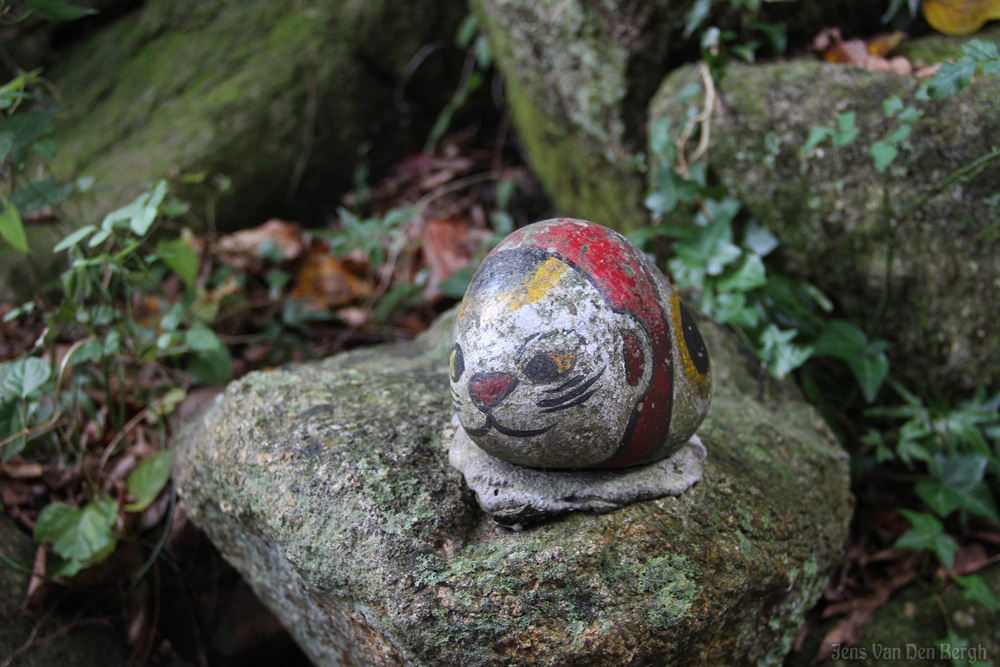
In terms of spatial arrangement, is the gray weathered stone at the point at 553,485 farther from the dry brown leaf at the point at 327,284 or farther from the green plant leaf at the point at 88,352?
the dry brown leaf at the point at 327,284

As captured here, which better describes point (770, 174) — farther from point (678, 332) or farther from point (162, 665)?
point (162, 665)

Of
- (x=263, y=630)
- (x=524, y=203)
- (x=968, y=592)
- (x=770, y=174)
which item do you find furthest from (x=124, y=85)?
(x=968, y=592)

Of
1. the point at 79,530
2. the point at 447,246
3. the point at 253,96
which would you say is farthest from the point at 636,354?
the point at 253,96

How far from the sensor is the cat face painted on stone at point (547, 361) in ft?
5.69

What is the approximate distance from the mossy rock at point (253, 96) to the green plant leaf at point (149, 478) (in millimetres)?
1627

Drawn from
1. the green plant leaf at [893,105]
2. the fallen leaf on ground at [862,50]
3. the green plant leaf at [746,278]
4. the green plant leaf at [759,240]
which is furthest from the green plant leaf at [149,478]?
the fallen leaf on ground at [862,50]

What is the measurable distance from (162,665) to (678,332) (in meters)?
2.10

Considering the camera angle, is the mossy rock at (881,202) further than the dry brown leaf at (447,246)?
No

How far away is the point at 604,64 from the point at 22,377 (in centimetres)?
249

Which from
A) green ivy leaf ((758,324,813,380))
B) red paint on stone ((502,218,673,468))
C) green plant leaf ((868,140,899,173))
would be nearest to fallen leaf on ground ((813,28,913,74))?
green plant leaf ((868,140,899,173))

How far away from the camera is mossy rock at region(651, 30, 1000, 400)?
2463 mm

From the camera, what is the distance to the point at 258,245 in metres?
3.68

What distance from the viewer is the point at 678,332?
190 centimetres

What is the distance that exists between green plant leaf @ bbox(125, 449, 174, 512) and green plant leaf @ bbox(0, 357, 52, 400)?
431 mm
